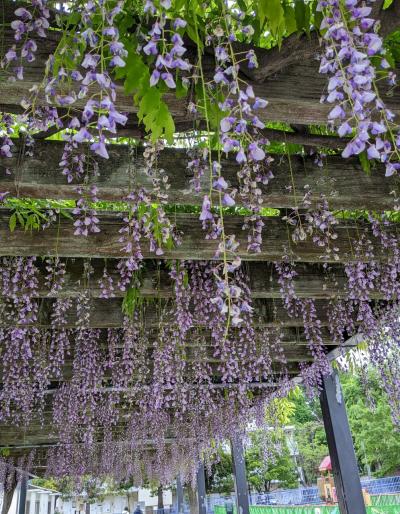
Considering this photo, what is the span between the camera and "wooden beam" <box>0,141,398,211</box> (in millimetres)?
2100

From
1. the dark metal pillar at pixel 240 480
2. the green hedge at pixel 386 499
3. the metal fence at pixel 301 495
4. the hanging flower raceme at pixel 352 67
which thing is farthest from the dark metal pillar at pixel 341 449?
the metal fence at pixel 301 495

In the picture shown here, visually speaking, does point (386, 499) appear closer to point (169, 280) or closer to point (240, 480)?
point (240, 480)

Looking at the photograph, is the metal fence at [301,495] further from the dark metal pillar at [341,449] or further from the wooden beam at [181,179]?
the wooden beam at [181,179]

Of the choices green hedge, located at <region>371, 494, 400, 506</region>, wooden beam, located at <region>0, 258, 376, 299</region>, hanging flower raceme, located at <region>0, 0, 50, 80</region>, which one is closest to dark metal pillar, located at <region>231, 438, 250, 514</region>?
wooden beam, located at <region>0, 258, 376, 299</region>

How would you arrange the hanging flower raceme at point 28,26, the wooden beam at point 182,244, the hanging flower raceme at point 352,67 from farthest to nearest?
1. the wooden beam at point 182,244
2. the hanging flower raceme at point 28,26
3. the hanging flower raceme at point 352,67

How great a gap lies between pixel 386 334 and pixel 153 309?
6.33 ft

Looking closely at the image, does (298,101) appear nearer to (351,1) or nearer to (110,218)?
(351,1)

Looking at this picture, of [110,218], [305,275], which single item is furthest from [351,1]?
[305,275]

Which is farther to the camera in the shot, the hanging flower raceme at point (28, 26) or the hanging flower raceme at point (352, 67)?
the hanging flower raceme at point (28, 26)

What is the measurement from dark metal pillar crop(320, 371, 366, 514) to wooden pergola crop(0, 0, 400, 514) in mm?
1665

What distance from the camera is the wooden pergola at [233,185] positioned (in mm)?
1721

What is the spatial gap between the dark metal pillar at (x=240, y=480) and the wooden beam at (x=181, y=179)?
19.3 feet

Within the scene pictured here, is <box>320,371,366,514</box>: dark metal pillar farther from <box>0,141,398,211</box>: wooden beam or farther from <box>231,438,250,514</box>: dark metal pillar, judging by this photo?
<box>0,141,398,211</box>: wooden beam

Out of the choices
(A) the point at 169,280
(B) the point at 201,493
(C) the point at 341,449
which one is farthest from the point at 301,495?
(A) the point at 169,280
